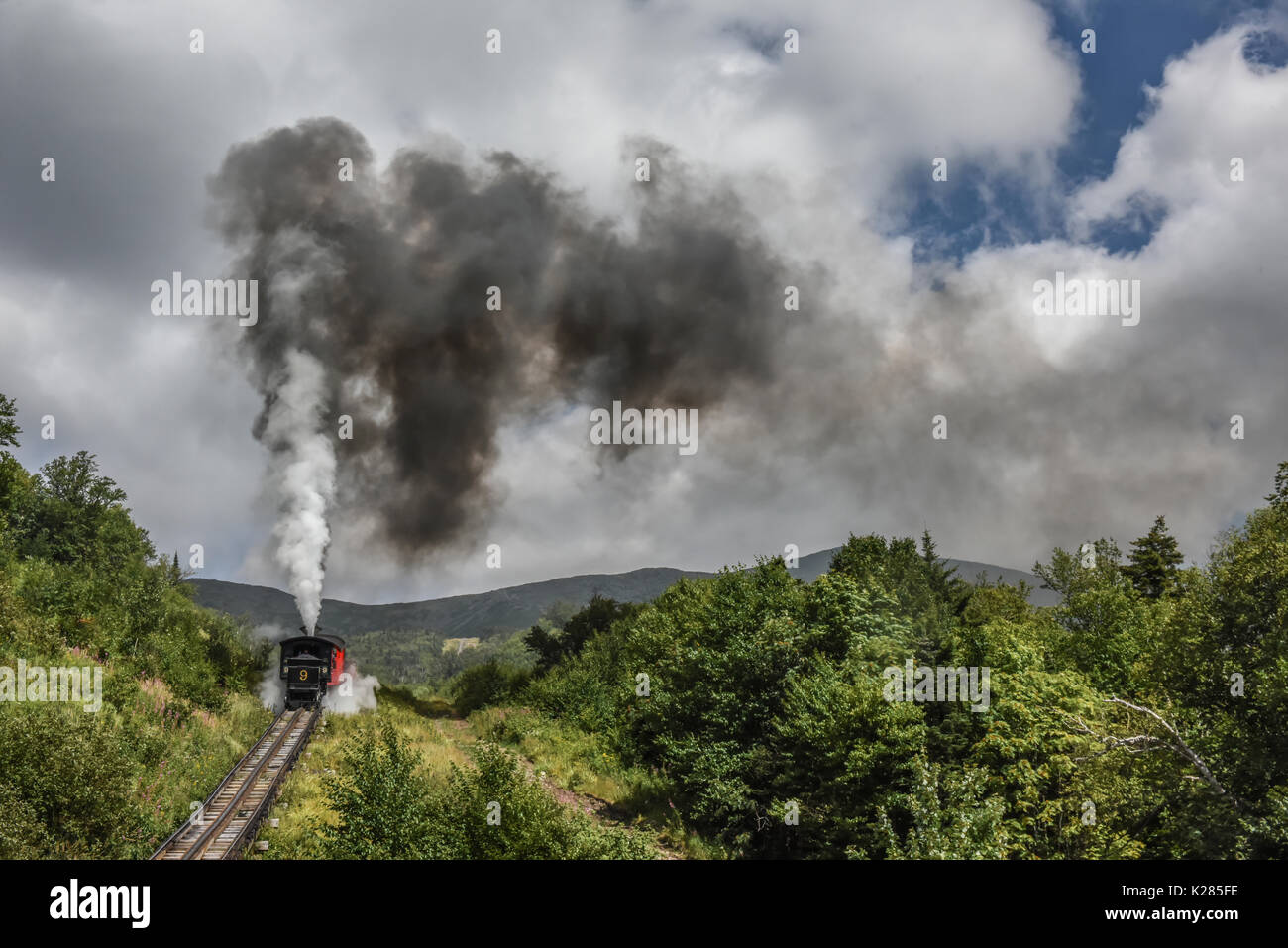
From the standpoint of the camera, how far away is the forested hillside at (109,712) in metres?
18.4

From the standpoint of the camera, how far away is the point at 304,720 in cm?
3762

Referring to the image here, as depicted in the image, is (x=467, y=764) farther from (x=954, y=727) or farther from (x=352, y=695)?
(x=954, y=727)

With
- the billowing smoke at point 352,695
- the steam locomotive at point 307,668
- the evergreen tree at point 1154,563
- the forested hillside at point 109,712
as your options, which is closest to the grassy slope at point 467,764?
the billowing smoke at point 352,695

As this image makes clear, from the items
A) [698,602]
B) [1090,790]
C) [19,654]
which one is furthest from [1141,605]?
[19,654]

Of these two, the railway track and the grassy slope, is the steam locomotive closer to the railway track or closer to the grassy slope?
the grassy slope

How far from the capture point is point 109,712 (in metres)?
26.3

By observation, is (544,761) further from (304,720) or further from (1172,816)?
(1172,816)

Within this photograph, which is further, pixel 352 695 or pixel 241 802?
pixel 352 695

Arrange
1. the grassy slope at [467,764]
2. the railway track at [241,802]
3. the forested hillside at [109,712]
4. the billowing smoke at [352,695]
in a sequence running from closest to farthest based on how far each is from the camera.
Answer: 1. the forested hillside at [109,712]
2. the railway track at [241,802]
3. the grassy slope at [467,764]
4. the billowing smoke at [352,695]

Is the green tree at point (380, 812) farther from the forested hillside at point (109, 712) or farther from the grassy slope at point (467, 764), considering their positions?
the forested hillside at point (109, 712)

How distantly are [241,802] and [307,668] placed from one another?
52.8 ft

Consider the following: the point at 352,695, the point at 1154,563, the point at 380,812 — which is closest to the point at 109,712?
the point at 380,812

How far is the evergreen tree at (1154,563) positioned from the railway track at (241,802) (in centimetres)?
7987
